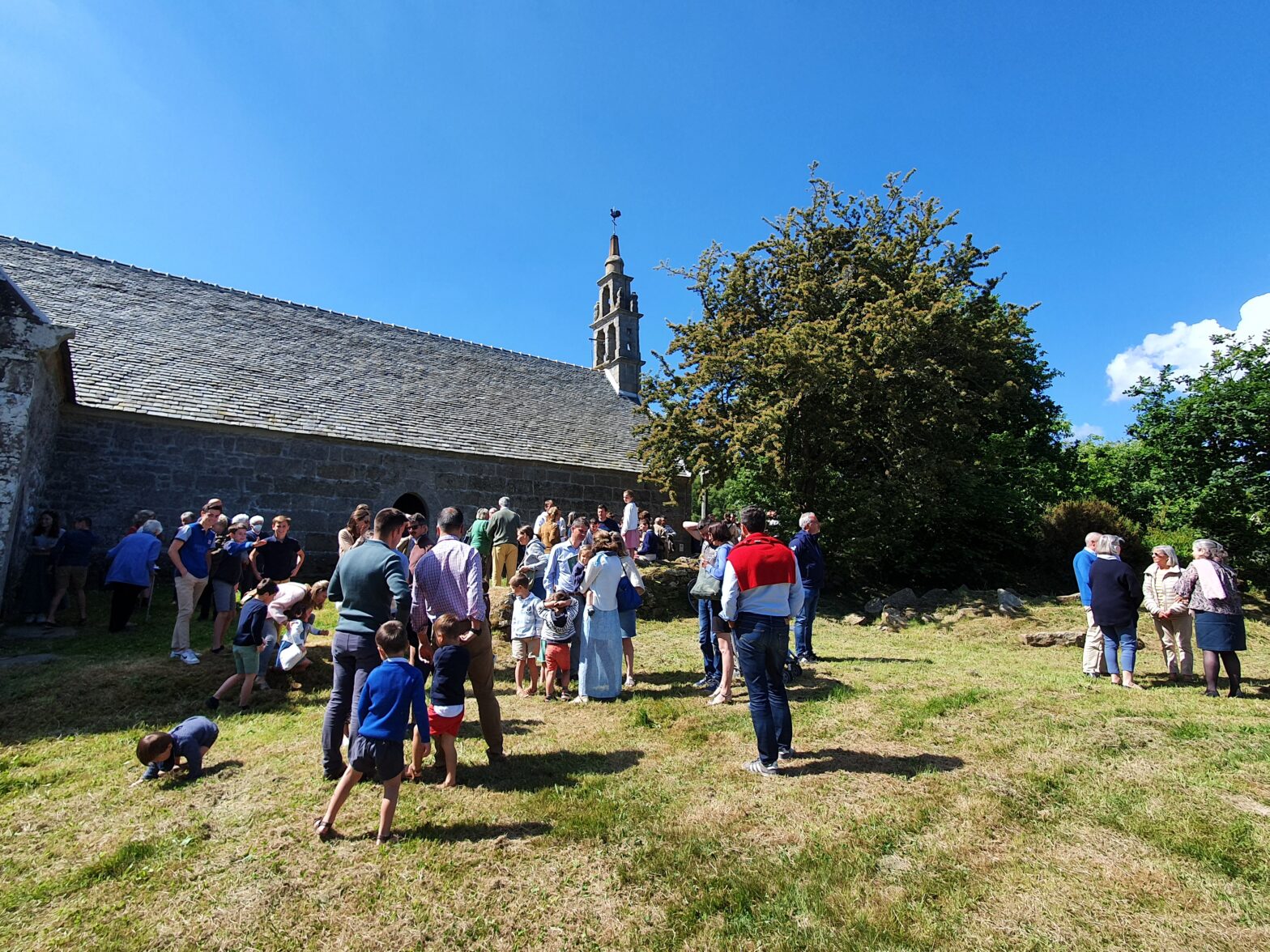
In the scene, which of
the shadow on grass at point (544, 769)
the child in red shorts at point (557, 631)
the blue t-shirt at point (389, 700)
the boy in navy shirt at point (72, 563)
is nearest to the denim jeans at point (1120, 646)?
the shadow on grass at point (544, 769)

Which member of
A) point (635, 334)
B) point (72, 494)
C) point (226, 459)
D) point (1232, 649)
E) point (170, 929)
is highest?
point (635, 334)

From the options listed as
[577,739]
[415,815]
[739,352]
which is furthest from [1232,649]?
[739,352]

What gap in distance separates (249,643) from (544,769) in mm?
3369

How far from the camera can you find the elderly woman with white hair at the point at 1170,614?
7570 mm

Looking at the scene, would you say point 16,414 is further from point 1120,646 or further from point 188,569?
point 1120,646

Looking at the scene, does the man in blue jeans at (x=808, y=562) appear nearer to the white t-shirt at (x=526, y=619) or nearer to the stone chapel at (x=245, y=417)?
the white t-shirt at (x=526, y=619)

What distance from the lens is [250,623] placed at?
6188mm

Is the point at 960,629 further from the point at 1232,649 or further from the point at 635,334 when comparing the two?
the point at 635,334

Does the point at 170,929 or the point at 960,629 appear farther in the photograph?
the point at 960,629

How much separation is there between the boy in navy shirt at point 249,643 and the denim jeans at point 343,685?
2048 millimetres

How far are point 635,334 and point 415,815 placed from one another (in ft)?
75.3

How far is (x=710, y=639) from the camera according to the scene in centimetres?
746

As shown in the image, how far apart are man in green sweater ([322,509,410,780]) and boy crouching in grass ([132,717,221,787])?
961mm

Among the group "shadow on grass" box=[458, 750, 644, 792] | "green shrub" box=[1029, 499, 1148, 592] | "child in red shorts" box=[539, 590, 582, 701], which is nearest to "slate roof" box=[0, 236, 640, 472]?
"child in red shorts" box=[539, 590, 582, 701]
